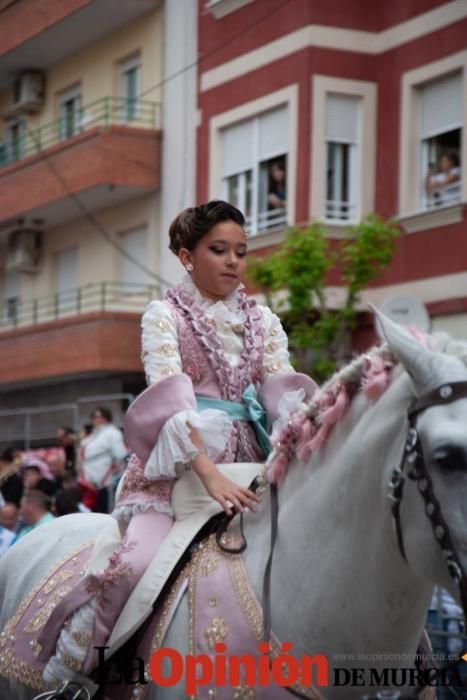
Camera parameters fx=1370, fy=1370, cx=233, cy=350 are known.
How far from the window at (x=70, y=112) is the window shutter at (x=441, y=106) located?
352 inches

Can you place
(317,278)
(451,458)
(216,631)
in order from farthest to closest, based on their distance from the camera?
1. (317,278)
2. (216,631)
3. (451,458)

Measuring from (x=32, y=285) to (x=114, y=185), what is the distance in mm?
4859

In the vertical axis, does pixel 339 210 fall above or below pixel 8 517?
above

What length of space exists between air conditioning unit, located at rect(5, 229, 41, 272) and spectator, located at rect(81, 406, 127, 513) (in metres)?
12.0

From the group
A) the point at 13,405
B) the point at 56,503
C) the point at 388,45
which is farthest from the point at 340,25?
the point at 13,405

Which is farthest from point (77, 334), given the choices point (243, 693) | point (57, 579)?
point (243, 693)

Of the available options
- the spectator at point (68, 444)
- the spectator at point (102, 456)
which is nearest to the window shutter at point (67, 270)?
the spectator at point (68, 444)

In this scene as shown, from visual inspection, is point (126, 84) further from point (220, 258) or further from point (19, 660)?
point (19, 660)

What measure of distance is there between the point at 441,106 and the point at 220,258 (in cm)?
1326

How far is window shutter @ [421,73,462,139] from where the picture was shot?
1766cm

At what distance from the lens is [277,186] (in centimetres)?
2031

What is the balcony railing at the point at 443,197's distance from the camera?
1756 cm

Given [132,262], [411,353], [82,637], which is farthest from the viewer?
[132,262]

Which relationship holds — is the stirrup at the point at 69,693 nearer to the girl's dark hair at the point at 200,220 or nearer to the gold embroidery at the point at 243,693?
the gold embroidery at the point at 243,693
